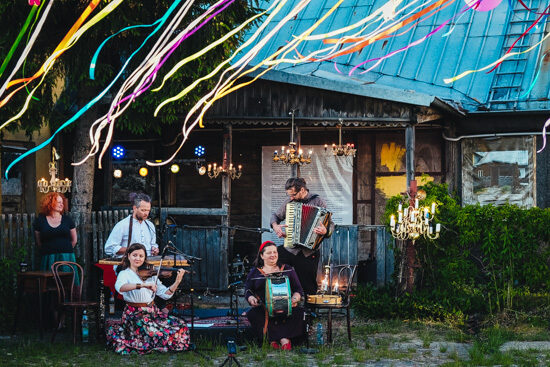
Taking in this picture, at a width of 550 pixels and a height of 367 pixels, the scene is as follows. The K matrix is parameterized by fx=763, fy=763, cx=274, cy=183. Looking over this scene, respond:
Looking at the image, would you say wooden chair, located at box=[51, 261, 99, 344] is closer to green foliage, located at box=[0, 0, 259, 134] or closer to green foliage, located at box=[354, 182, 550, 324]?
green foliage, located at box=[0, 0, 259, 134]

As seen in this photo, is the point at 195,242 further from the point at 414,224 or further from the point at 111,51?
the point at 414,224

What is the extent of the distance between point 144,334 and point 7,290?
7.92 ft

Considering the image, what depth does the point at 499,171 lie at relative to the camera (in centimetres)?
1351

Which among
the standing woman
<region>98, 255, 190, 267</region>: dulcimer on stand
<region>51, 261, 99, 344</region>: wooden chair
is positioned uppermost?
the standing woman

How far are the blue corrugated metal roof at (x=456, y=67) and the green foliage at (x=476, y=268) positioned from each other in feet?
9.23

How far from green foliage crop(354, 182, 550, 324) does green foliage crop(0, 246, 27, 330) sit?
176 inches

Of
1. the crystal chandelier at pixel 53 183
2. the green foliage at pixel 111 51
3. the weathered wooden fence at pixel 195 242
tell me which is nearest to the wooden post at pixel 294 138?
the weathered wooden fence at pixel 195 242

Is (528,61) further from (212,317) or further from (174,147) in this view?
(212,317)

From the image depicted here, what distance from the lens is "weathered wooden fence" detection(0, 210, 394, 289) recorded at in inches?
386

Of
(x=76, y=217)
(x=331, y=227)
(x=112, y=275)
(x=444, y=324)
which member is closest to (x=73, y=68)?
(x=76, y=217)

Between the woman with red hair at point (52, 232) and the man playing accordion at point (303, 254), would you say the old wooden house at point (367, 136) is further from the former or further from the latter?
the woman with red hair at point (52, 232)

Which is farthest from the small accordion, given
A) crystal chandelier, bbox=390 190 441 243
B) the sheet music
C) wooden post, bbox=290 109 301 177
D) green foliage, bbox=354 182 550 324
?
the sheet music

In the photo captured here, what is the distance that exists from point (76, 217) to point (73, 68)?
2.19 metres

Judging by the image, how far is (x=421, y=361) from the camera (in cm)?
731
